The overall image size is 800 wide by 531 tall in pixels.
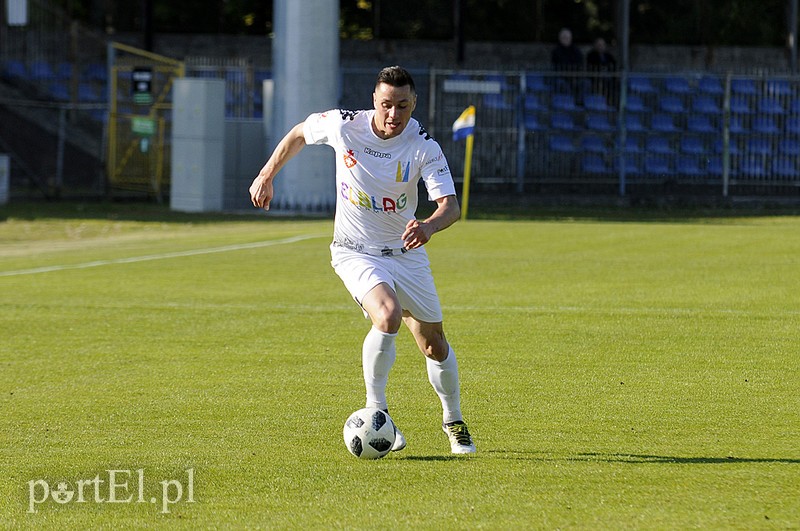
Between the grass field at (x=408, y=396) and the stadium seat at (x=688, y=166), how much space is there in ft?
53.0

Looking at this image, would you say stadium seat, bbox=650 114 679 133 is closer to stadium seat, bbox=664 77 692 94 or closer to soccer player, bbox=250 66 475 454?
stadium seat, bbox=664 77 692 94

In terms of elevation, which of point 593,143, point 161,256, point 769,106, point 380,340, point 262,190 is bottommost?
point 161,256

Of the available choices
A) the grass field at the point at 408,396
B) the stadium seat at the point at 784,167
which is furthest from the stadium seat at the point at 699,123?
the grass field at the point at 408,396

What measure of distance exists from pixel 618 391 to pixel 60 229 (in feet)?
56.2

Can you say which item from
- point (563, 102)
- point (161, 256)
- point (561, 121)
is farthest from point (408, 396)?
point (561, 121)

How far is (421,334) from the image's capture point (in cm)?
696

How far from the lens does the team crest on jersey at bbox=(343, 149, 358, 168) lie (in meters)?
6.89

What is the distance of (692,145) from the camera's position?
33.8 m

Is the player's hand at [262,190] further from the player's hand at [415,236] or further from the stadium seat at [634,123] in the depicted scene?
the stadium seat at [634,123]

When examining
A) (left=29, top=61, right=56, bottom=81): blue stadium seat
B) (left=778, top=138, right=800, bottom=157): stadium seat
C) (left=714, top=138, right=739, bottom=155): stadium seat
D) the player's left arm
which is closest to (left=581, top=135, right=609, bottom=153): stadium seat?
(left=714, top=138, right=739, bottom=155): stadium seat

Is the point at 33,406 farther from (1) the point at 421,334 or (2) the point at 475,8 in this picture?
(2) the point at 475,8

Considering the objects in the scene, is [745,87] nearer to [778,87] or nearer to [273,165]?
[778,87]

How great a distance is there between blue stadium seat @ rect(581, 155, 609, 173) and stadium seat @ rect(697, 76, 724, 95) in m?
3.49

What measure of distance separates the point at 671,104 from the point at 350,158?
95.4 feet
